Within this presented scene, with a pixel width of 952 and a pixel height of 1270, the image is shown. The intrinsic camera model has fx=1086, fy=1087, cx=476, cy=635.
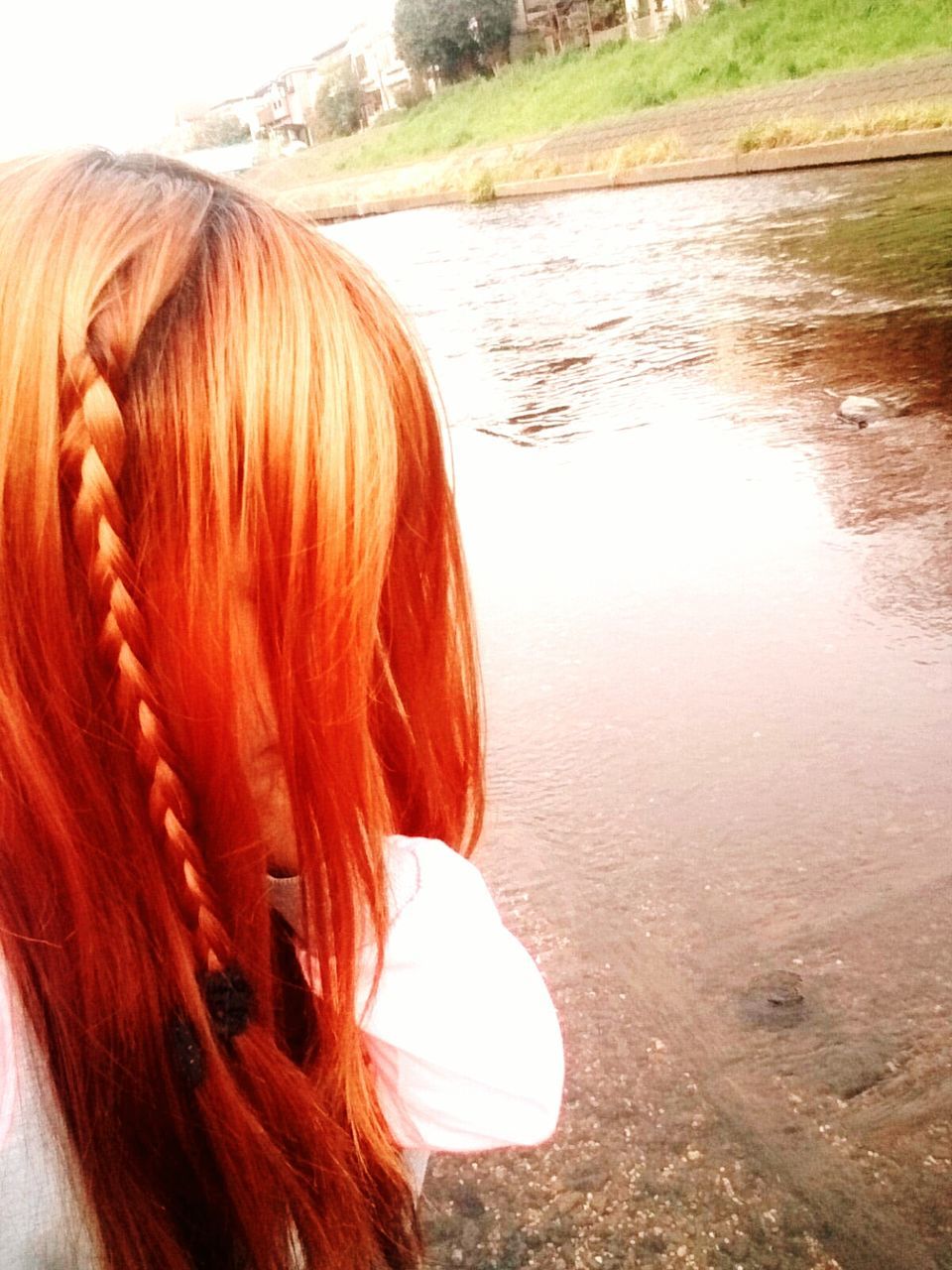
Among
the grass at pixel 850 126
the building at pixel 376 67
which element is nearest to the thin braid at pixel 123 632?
the grass at pixel 850 126

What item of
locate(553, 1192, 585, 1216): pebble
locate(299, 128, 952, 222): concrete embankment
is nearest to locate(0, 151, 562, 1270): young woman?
locate(553, 1192, 585, 1216): pebble

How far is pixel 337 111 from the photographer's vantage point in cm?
4350

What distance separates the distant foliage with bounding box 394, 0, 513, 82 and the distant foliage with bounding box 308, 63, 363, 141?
19.3 feet

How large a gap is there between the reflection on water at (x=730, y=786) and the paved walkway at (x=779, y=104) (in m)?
10.6

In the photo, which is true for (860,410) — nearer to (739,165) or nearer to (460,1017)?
(460,1017)

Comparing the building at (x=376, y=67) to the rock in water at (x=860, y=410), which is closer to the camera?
the rock in water at (x=860, y=410)

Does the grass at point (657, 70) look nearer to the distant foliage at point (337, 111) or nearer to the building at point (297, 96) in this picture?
the building at point (297, 96)

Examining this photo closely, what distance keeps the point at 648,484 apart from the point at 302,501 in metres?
3.46

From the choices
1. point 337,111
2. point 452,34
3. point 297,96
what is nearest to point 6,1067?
point 452,34

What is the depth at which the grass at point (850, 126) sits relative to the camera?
1278 cm

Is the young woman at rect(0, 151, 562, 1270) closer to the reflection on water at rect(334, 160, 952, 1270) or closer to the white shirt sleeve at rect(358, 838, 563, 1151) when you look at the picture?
the white shirt sleeve at rect(358, 838, 563, 1151)

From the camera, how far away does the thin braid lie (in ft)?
2.45

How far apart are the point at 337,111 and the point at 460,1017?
4797cm

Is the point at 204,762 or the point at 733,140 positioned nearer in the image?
the point at 204,762
